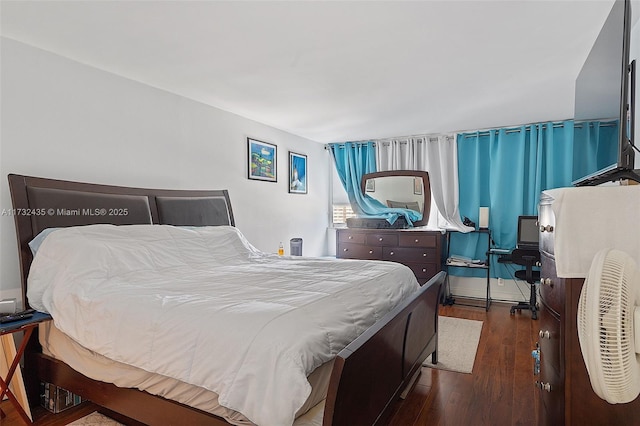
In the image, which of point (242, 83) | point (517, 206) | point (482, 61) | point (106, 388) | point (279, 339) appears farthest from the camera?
point (517, 206)

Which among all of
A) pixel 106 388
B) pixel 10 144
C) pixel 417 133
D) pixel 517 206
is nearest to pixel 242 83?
pixel 10 144

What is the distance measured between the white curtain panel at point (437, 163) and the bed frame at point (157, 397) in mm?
2548

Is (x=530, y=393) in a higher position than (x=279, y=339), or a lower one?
lower

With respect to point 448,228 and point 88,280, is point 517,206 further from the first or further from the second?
point 88,280

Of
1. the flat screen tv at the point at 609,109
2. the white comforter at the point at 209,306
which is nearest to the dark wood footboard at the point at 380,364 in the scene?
the white comforter at the point at 209,306

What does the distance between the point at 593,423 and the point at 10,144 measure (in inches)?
131

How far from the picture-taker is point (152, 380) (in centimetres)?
167

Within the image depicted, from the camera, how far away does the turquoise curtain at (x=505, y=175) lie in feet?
14.4

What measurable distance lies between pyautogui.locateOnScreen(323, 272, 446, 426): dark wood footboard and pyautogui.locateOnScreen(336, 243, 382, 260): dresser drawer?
7.57 ft

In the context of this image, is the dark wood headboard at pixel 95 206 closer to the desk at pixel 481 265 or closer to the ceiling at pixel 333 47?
the ceiling at pixel 333 47

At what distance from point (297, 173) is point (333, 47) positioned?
2.79 metres

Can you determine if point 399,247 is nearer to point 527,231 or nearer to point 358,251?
point 358,251

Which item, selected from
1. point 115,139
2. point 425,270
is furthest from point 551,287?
point 425,270

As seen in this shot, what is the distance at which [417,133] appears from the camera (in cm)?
511
